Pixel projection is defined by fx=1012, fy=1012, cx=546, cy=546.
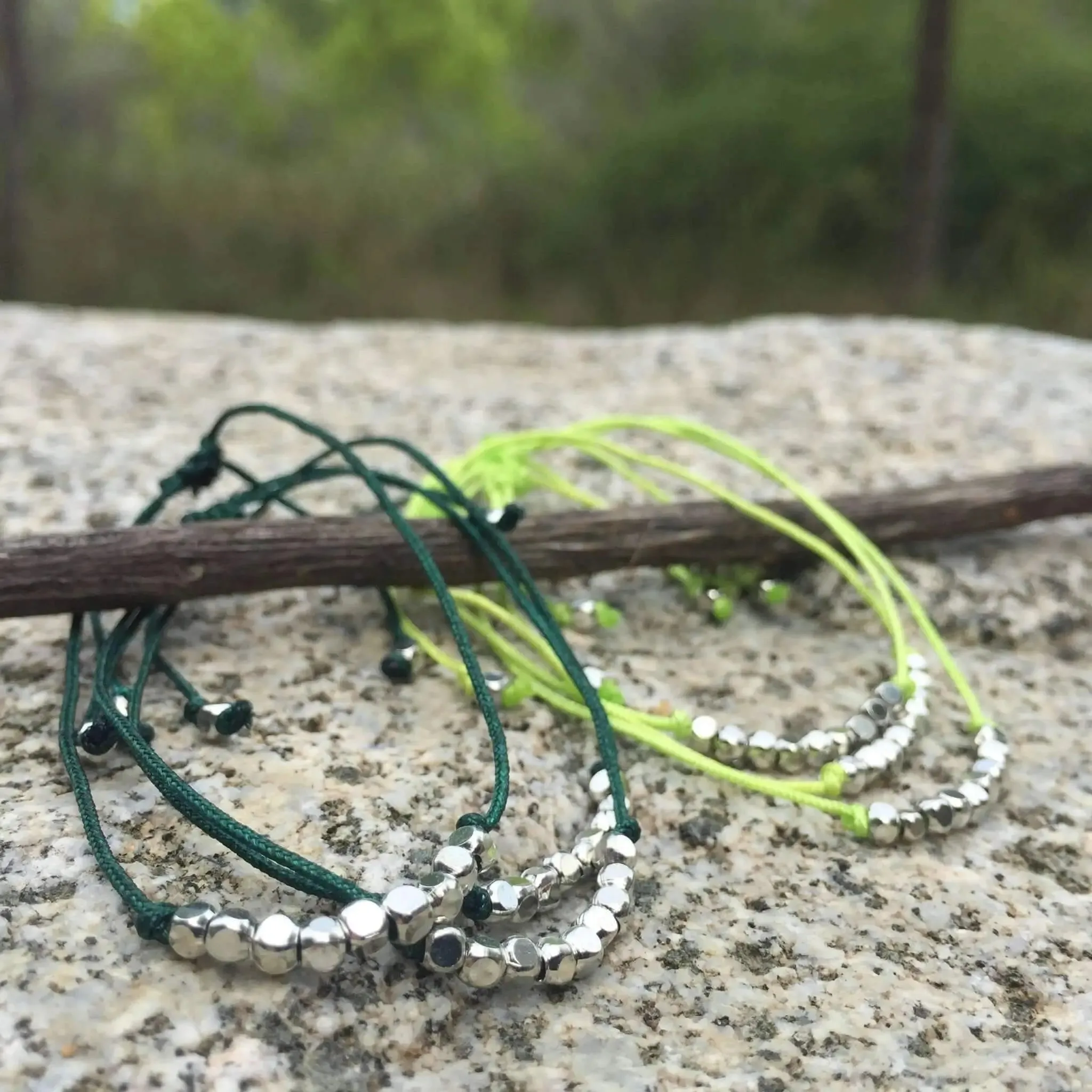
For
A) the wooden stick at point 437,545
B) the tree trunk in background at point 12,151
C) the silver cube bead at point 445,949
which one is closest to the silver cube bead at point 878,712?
the wooden stick at point 437,545

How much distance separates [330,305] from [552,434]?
2.90 meters

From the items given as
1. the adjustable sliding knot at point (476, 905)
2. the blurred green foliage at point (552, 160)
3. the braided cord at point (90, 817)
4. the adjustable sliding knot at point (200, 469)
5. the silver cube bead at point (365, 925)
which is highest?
the adjustable sliding knot at point (200, 469)

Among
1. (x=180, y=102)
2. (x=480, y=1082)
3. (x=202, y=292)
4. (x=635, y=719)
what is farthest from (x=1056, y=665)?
(x=180, y=102)

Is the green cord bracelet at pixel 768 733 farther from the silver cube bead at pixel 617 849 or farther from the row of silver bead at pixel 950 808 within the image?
the silver cube bead at pixel 617 849

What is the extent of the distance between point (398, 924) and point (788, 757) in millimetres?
373

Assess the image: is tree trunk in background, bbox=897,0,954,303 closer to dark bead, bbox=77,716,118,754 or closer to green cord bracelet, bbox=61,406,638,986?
green cord bracelet, bbox=61,406,638,986

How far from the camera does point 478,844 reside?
612mm

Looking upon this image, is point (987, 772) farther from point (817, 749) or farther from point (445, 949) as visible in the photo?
point (445, 949)

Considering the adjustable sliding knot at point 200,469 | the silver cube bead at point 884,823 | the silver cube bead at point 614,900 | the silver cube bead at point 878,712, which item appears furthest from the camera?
the adjustable sliding knot at point 200,469

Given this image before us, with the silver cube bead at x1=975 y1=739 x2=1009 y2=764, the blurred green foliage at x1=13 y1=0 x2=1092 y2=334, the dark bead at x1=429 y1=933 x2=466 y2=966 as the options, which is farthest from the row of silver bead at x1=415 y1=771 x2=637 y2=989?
the blurred green foliage at x1=13 y1=0 x2=1092 y2=334

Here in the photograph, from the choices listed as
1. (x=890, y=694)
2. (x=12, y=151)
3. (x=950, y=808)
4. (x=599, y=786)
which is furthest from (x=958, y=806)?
(x=12, y=151)

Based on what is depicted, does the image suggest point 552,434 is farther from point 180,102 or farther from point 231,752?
point 180,102

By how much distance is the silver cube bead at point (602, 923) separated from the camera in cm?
62

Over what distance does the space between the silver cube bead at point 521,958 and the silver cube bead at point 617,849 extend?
101 millimetres
